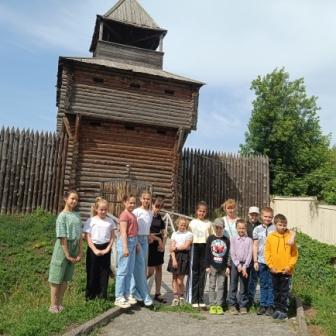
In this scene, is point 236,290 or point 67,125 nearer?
point 236,290

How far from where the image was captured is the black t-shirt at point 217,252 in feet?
21.3

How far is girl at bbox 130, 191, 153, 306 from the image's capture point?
6.42m

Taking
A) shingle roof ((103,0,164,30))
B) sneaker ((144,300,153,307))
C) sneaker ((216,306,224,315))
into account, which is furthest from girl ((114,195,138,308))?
shingle roof ((103,0,164,30))

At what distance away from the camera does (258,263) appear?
6652 millimetres

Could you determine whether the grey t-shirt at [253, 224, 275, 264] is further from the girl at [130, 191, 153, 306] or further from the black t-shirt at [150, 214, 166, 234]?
the girl at [130, 191, 153, 306]

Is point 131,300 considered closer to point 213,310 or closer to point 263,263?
point 213,310

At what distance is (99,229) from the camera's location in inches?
248

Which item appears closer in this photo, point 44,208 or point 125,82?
point 44,208

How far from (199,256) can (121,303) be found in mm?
1455

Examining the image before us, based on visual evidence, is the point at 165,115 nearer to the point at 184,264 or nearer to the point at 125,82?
the point at 125,82

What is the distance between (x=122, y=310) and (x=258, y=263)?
87.0 inches

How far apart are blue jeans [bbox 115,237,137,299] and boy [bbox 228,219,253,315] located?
1.54m

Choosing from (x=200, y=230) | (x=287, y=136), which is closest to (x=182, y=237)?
(x=200, y=230)

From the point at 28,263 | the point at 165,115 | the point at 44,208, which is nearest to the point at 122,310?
the point at 28,263
